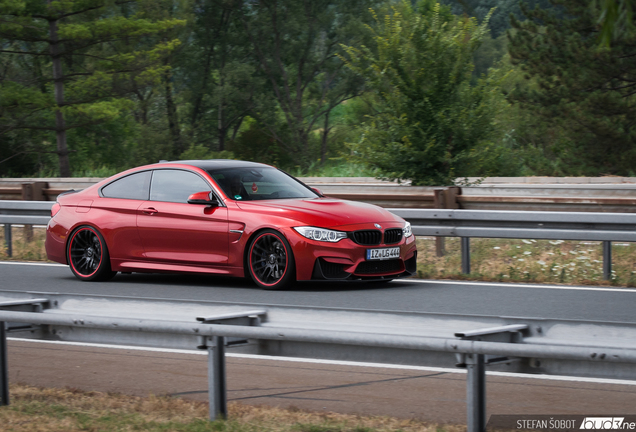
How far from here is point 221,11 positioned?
177 feet

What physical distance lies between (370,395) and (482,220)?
5873 mm

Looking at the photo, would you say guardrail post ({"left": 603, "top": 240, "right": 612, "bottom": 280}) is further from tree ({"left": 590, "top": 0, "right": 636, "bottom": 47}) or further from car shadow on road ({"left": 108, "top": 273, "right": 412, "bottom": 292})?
tree ({"left": 590, "top": 0, "right": 636, "bottom": 47})

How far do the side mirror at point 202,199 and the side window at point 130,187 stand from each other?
0.95m

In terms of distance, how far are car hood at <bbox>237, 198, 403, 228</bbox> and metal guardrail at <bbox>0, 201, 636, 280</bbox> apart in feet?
6.09

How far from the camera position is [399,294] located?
31.2 ft

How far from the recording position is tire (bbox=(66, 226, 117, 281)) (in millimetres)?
10672

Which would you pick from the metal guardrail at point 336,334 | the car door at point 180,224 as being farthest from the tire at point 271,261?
the metal guardrail at point 336,334

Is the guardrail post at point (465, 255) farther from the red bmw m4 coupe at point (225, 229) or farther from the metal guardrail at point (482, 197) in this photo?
the metal guardrail at point (482, 197)

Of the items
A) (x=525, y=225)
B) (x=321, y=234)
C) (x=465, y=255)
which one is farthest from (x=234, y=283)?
(x=525, y=225)

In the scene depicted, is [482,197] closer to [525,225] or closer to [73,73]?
[525,225]

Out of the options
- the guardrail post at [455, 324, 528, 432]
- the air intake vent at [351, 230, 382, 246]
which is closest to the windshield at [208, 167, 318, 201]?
the air intake vent at [351, 230, 382, 246]

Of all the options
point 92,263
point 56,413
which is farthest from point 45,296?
point 92,263

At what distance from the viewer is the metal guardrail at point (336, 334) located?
4027 millimetres

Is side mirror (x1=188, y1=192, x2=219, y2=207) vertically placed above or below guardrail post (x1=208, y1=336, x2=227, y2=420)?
above
